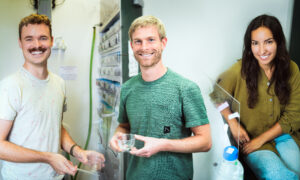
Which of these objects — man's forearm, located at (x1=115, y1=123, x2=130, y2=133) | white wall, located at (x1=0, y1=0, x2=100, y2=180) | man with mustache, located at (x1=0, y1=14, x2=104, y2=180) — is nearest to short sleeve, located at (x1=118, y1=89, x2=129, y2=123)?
man's forearm, located at (x1=115, y1=123, x2=130, y2=133)

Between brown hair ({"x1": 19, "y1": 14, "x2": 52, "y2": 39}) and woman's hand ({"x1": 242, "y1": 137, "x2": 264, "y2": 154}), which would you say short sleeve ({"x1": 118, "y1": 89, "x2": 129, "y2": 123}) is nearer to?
brown hair ({"x1": 19, "y1": 14, "x2": 52, "y2": 39})

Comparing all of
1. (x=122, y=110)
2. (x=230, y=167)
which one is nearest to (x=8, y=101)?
(x=122, y=110)

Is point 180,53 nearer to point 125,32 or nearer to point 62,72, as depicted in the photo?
point 125,32

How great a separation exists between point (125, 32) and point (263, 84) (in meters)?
0.69

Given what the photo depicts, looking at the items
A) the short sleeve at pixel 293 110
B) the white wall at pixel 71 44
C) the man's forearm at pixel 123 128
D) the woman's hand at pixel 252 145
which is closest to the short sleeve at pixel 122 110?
the man's forearm at pixel 123 128

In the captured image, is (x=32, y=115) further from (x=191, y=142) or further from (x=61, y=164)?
(x=191, y=142)

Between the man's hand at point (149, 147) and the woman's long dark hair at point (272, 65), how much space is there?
1.73 ft

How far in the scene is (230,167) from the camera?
1.01 m

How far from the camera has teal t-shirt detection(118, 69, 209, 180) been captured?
81cm

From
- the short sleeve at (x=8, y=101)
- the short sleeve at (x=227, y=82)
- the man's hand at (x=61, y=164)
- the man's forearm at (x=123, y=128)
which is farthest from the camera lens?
the short sleeve at (x=227, y=82)

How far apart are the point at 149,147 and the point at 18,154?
1.48 feet

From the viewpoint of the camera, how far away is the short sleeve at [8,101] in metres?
0.66

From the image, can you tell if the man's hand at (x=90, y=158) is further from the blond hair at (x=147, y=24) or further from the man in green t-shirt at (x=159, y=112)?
the blond hair at (x=147, y=24)

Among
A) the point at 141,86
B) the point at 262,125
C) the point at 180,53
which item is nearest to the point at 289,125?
the point at 262,125
